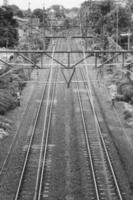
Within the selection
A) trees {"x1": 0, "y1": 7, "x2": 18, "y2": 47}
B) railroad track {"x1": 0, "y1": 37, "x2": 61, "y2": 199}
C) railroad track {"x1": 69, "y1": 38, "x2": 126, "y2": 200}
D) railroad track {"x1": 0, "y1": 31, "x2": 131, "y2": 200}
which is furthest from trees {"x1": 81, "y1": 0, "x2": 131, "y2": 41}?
railroad track {"x1": 69, "y1": 38, "x2": 126, "y2": 200}

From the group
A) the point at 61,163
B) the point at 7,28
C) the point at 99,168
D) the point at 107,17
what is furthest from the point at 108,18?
the point at 99,168

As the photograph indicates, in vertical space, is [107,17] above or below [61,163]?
above

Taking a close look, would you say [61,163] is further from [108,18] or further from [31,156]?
[108,18]

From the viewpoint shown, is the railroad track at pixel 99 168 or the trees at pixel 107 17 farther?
the trees at pixel 107 17

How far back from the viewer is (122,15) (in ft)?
142

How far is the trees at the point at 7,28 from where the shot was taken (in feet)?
131

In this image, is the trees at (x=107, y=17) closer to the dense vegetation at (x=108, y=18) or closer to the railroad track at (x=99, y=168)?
the dense vegetation at (x=108, y=18)

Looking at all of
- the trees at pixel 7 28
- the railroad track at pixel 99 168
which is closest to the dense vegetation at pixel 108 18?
the trees at pixel 7 28

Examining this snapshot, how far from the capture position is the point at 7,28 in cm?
4031

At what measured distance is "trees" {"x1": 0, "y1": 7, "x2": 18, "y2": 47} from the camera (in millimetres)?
40031

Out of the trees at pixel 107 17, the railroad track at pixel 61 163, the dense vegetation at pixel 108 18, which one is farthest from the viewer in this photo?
the trees at pixel 107 17

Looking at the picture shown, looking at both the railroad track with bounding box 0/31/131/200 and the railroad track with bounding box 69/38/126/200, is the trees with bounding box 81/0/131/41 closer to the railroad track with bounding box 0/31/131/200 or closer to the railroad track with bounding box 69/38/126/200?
the railroad track with bounding box 0/31/131/200

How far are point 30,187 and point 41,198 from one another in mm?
838

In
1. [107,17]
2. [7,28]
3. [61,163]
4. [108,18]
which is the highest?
[107,17]
